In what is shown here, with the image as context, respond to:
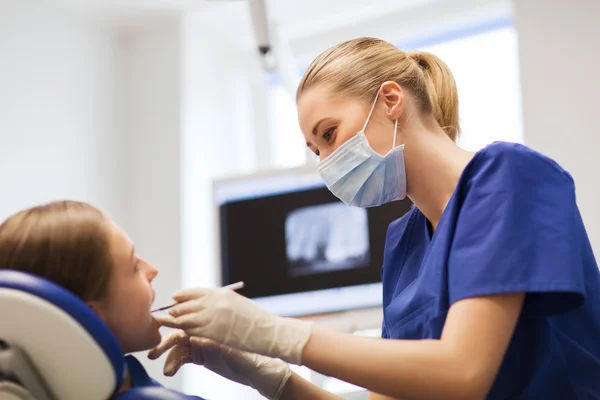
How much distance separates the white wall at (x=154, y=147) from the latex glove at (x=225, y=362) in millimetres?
1588

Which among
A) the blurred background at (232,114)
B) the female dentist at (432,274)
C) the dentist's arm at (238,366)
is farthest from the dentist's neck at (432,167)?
the blurred background at (232,114)

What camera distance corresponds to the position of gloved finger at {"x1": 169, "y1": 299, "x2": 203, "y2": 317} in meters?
1.04

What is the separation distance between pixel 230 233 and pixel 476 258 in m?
1.87

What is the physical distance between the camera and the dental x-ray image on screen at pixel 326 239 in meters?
2.60

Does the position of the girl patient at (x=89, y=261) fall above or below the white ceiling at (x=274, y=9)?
below

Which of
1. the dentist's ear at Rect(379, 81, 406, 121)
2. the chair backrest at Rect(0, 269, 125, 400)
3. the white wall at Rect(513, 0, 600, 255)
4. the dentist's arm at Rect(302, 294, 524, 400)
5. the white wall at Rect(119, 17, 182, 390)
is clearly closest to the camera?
the chair backrest at Rect(0, 269, 125, 400)

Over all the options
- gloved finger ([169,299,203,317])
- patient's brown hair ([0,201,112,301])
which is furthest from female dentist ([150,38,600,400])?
patient's brown hair ([0,201,112,301])

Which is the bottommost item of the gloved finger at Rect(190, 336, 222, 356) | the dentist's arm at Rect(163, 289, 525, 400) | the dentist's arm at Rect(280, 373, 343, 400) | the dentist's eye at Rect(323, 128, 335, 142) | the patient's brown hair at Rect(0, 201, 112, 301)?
the dentist's arm at Rect(280, 373, 343, 400)

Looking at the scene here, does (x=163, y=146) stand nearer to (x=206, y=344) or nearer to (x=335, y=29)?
(x=335, y=29)

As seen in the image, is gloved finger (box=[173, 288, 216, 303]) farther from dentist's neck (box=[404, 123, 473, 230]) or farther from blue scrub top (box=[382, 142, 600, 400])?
dentist's neck (box=[404, 123, 473, 230])

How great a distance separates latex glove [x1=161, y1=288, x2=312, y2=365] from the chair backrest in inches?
5.3

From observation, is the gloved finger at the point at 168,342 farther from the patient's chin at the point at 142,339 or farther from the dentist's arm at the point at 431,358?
the dentist's arm at the point at 431,358

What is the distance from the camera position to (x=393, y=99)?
1.36 m

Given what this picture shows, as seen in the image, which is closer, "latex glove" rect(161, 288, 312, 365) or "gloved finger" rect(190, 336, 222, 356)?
"latex glove" rect(161, 288, 312, 365)
